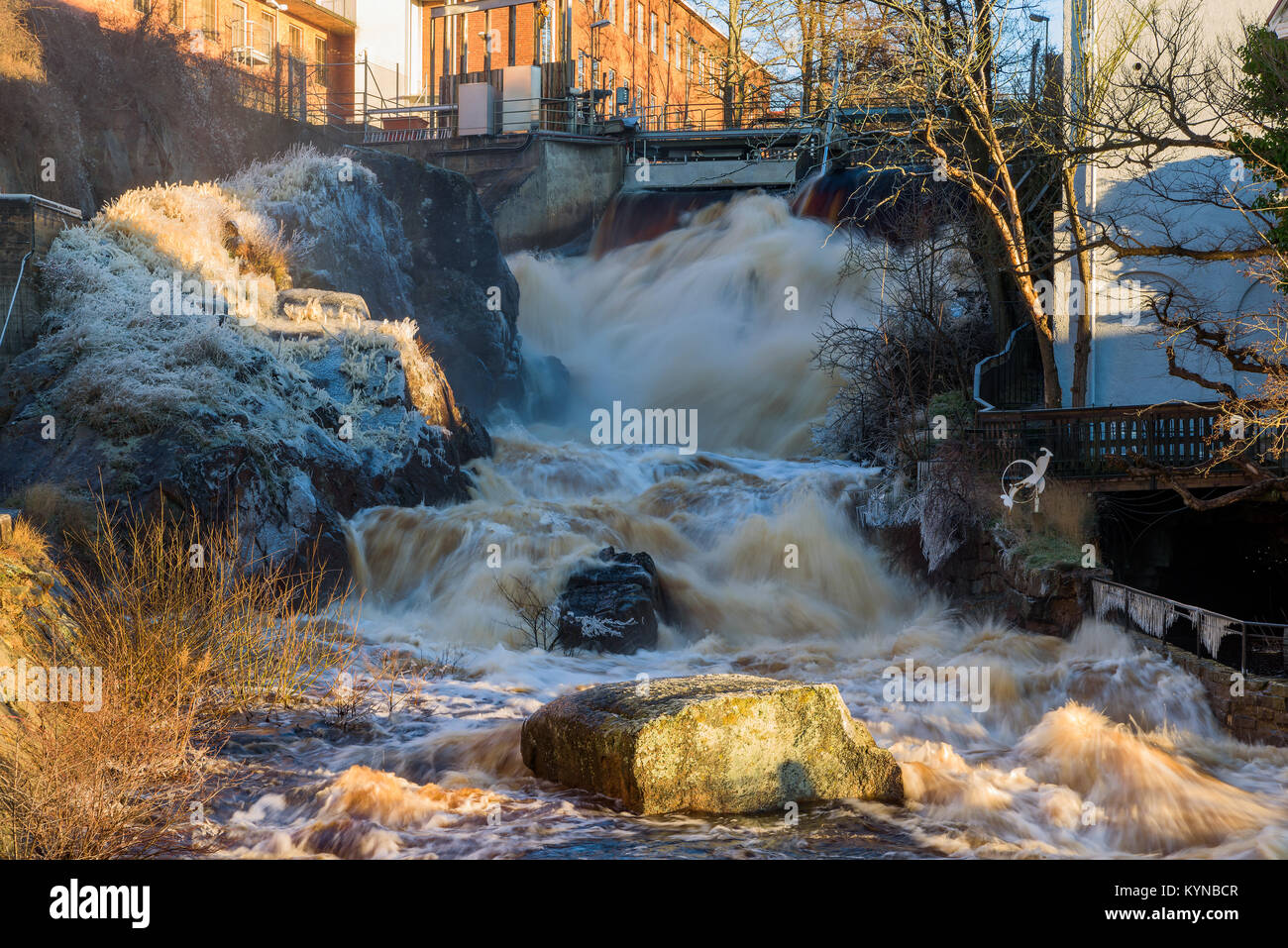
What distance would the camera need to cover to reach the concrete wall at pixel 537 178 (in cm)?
3638

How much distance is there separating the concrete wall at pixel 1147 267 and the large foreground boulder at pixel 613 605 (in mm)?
9682

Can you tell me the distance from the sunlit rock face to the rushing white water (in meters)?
1.33

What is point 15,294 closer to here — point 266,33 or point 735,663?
point 735,663

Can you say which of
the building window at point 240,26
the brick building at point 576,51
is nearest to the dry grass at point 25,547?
the brick building at point 576,51

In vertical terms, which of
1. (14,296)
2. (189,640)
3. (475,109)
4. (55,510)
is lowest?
(189,640)

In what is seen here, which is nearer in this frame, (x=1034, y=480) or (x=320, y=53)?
(x=1034, y=480)

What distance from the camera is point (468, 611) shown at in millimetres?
16984

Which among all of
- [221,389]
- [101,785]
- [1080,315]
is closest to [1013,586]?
[1080,315]

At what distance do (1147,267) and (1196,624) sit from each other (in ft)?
33.9

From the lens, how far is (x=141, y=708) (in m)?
9.95

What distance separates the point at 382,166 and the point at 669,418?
33.8 feet

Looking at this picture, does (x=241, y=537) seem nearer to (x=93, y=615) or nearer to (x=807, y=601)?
(x=93, y=615)

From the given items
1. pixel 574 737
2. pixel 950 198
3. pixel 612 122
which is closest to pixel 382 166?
pixel 612 122

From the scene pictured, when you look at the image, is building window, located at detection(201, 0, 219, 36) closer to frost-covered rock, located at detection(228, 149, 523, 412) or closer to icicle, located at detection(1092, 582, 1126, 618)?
frost-covered rock, located at detection(228, 149, 523, 412)
